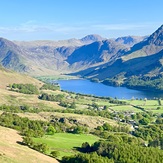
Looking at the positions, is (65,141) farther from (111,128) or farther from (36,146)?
(111,128)

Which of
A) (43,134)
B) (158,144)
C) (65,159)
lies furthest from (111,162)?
(158,144)

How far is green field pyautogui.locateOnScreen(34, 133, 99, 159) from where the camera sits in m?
95.0

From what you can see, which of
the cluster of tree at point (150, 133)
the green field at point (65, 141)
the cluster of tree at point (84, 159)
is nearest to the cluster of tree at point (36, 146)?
the green field at point (65, 141)

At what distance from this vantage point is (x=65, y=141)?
108 m

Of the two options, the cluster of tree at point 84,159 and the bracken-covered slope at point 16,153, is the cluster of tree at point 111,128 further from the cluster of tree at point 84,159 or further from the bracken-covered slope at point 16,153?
the cluster of tree at point 84,159

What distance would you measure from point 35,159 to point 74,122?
81649mm

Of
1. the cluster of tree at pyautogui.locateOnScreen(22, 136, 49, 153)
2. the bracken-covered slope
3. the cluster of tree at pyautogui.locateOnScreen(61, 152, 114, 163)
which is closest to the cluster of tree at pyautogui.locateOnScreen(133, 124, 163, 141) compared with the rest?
the cluster of tree at pyautogui.locateOnScreen(61, 152, 114, 163)

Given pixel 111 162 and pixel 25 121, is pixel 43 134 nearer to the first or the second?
pixel 25 121

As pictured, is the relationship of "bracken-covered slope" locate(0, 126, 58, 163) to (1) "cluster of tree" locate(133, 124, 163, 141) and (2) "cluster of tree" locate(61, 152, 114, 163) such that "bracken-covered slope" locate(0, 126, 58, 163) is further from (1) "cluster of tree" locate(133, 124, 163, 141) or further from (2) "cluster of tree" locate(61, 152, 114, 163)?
(1) "cluster of tree" locate(133, 124, 163, 141)

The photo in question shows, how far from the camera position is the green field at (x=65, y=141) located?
95.0 m

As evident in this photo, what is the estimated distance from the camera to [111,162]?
82875 mm

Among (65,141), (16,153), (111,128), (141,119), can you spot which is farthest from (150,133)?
(16,153)

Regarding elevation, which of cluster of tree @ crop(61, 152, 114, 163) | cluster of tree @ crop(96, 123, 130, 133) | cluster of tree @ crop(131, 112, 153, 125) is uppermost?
cluster of tree @ crop(131, 112, 153, 125)

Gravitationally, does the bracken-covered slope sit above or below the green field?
above
